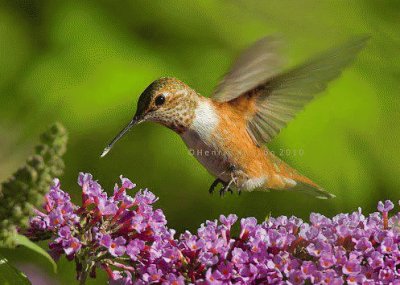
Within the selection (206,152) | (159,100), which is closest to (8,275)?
(159,100)

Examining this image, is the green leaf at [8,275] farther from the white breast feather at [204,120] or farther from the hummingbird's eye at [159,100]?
the white breast feather at [204,120]

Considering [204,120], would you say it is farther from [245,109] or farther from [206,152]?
[245,109]

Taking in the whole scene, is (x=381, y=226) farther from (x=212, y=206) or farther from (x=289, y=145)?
(x=212, y=206)

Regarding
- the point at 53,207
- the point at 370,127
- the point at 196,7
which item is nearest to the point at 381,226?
the point at 53,207

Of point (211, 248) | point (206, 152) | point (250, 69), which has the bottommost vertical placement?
point (211, 248)

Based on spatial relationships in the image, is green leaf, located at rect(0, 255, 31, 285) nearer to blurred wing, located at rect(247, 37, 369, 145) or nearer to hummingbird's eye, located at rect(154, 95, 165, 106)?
hummingbird's eye, located at rect(154, 95, 165, 106)

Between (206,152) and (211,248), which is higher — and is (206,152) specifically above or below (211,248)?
above

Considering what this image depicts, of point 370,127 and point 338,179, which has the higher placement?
point 370,127

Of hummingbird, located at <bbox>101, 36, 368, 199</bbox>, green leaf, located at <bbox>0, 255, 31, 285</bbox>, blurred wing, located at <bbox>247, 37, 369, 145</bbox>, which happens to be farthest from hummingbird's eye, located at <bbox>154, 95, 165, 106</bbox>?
green leaf, located at <bbox>0, 255, 31, 285</bbox>
